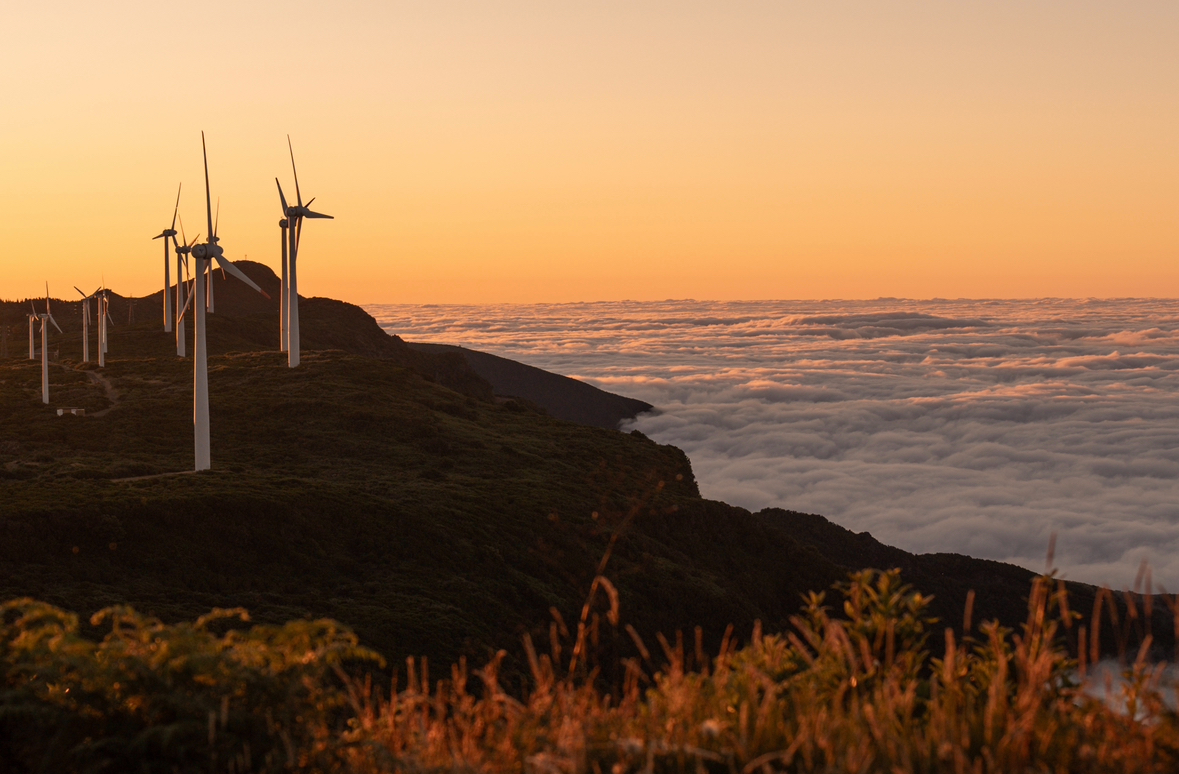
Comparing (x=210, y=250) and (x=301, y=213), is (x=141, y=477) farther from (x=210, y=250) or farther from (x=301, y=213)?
(x=301, y=213)

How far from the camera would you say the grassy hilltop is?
5219cm

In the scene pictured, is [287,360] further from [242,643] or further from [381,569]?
[242,643]

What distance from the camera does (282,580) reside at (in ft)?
183

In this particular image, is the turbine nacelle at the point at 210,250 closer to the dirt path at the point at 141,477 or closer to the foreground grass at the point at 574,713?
the dirt path at the point at 141,477

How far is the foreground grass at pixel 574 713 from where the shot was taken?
8.44 m

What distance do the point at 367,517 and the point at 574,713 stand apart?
5909 centimetres

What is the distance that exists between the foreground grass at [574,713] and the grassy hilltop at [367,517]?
8.63 metres

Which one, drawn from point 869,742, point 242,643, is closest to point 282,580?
point 242,643

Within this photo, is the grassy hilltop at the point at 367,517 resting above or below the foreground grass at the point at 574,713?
below

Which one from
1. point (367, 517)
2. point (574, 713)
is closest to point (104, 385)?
point (367, 517)

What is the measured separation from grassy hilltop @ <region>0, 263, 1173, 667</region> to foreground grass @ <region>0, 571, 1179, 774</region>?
8625mm

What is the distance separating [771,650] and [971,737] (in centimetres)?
285

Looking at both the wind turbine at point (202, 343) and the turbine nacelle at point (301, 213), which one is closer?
the wind turbine at point (202, 343)

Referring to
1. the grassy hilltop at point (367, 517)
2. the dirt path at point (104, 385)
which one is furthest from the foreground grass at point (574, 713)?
the dirt path at point (104, 385)
